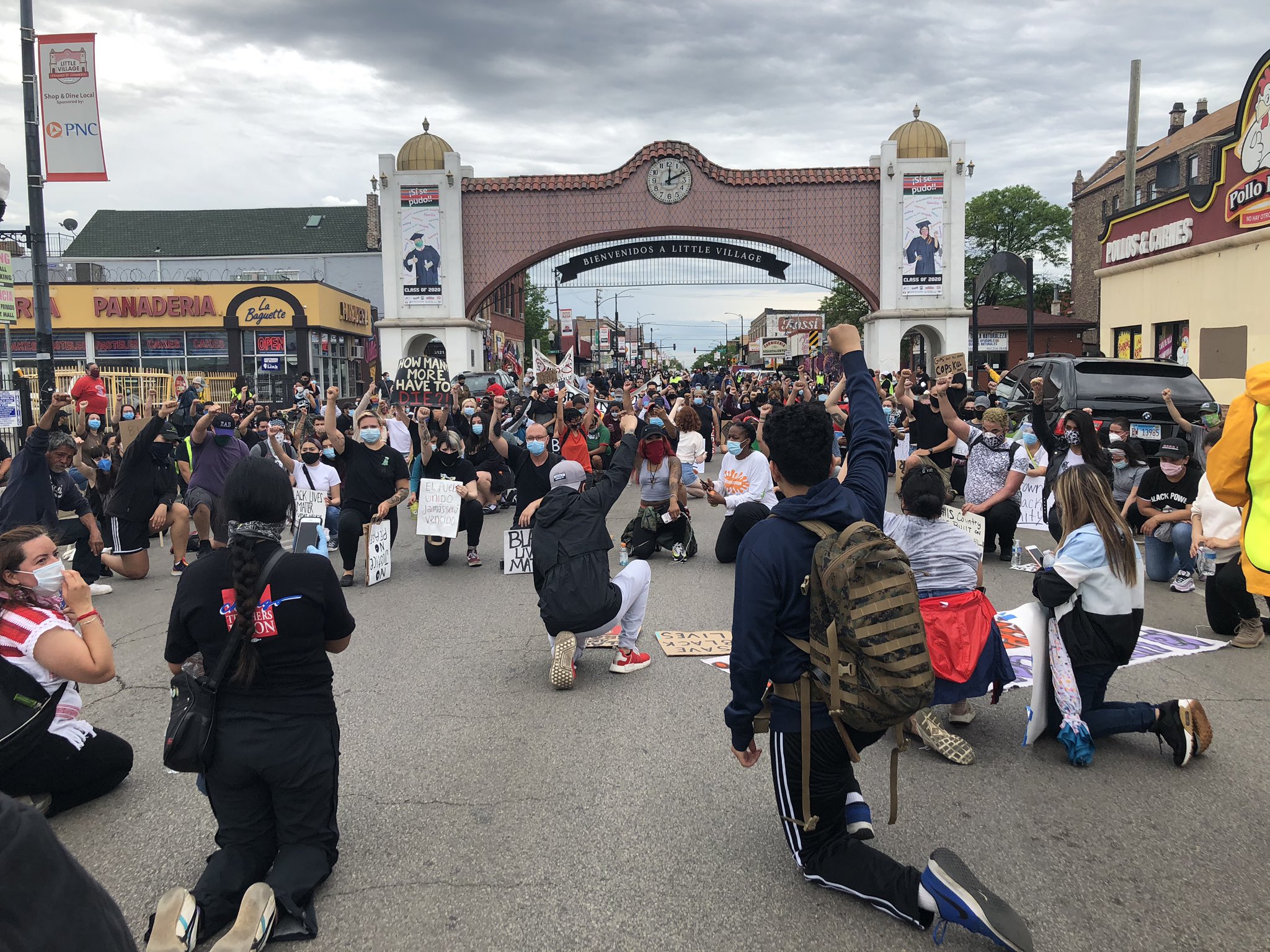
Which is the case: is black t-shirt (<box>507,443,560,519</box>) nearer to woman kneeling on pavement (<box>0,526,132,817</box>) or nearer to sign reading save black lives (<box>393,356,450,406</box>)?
woman kneeling on pavement (<box>0,526,132,817</box>)

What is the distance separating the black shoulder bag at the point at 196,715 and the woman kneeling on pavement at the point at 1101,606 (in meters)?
3.80

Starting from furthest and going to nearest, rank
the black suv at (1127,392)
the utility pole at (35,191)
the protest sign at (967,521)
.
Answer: the utility pole at (35,191)
the black suv at (1127,392)
the protest sign at (967,521)

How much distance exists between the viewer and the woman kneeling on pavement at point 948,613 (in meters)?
5.03

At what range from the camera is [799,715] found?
135 inches

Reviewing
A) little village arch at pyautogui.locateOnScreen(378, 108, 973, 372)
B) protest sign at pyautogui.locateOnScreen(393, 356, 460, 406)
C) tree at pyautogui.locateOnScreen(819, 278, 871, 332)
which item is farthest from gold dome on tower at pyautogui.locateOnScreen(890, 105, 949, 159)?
tree at pyautogui.locateOnScreen(819, 278, 871, 332)

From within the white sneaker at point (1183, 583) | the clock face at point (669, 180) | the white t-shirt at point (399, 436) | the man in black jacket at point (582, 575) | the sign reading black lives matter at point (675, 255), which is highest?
the clock face at point (669, 180)

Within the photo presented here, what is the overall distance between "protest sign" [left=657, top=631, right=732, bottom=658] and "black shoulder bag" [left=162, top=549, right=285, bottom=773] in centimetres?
409

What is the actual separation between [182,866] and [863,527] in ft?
10.2

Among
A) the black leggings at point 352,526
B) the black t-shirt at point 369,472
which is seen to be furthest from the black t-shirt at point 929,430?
the black leggings at point 352,526

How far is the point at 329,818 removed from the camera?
3764mm

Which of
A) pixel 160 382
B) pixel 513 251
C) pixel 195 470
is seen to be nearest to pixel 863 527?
pixel 195 470

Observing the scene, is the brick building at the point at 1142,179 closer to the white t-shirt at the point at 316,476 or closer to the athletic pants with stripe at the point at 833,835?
the white t-shirt at the point at 316,476

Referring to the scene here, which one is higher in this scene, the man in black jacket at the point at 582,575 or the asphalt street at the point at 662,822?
the man in black jacket at the point at 582,575

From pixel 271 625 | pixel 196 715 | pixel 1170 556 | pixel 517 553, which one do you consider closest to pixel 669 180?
pixel 517 553
